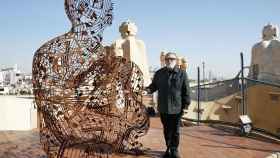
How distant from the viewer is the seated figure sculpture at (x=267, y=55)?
1700 cm

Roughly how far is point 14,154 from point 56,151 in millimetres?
1441

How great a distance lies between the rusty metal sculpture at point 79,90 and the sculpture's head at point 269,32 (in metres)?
14.2

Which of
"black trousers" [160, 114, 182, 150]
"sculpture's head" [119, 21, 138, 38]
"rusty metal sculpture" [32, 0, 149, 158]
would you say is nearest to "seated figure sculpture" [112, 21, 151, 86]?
"sculpture's head" [119, 21, 138, 38]

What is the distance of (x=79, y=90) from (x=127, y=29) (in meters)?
10.6

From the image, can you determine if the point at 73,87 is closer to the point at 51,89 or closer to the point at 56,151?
the point at 51,89

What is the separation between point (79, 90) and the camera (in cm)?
408

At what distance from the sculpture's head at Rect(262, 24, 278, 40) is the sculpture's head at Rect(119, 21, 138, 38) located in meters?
6.99

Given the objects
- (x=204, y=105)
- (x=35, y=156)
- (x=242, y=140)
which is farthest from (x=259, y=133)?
(x=204, y=105)

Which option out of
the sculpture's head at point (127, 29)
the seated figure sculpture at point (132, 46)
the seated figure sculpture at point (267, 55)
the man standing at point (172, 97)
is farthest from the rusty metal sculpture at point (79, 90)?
the seated figure sculpture at point (267, 55)

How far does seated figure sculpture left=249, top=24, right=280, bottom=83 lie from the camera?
55.8 feet

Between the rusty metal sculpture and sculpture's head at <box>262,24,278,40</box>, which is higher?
sculpture's head at <box>262,24,278,40</box>

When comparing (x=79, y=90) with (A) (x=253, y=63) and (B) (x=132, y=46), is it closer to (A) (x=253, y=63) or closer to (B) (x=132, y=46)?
(B) (x=132, y=46)

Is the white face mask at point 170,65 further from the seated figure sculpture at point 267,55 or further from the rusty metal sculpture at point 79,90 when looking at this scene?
the seated figure sculpture at point 267,55

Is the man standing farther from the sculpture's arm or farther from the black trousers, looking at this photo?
the sculpture's arm
